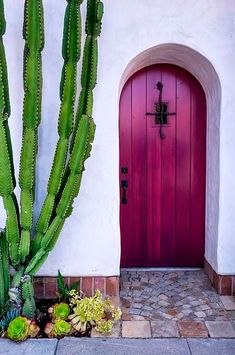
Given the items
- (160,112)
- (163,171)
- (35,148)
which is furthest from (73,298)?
(160,112)

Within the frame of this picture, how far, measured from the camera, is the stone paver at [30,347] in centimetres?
267

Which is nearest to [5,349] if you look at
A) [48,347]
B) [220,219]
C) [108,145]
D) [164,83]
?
[48,347]

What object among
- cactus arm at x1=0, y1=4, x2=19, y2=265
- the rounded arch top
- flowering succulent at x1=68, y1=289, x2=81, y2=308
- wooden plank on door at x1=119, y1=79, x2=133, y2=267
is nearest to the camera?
cactus arm at x1=0, y1=4, x2=19, y2=265

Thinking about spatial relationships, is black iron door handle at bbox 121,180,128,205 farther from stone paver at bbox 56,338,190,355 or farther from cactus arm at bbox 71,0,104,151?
stone paver at bbox 56,338,190,355

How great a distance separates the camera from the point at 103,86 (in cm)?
334

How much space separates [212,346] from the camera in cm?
272

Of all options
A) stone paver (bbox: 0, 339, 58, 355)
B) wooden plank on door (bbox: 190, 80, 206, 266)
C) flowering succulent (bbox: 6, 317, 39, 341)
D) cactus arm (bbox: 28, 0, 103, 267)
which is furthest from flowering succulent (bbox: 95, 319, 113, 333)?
wooden plank on door (bbox: 190, 80, 206, 266)

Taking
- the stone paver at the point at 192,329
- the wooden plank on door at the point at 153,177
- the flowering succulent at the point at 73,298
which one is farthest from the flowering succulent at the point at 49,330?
the wooden plank on door at the point at 153,177

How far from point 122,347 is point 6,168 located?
1.59m

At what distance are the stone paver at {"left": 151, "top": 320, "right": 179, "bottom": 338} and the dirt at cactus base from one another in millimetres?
529

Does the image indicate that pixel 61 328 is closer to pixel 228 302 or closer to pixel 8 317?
pixel 8 317

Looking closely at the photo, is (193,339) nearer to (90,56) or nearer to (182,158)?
(182,158)

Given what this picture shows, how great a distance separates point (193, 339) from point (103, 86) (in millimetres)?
2247

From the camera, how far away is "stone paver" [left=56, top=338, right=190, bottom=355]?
2659 millimetres
